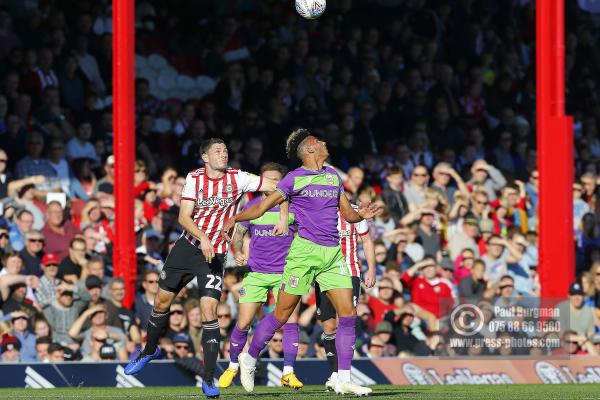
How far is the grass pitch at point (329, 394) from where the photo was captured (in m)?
11.6

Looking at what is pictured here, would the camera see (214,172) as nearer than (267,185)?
Yes

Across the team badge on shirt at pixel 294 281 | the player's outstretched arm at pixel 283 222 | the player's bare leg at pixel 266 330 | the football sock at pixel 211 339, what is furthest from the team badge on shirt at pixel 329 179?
the football sock at pixel 211 339

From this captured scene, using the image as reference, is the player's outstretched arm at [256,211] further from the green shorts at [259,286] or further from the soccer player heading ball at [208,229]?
the green shorts at [259,286]

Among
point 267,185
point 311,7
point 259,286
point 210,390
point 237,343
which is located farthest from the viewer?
point 311,7

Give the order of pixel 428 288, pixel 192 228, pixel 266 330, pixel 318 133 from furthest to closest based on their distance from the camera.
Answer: pixel 318 133 < pixel 428 288 < pixel 266 330 < pixel 192 228

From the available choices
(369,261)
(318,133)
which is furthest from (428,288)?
(369,261)

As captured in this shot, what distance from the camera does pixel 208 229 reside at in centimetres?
1126

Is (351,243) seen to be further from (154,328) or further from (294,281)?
(154,328)

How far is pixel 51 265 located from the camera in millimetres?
14453

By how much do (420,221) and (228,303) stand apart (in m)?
2.82

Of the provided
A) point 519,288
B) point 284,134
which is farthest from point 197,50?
point 519,288

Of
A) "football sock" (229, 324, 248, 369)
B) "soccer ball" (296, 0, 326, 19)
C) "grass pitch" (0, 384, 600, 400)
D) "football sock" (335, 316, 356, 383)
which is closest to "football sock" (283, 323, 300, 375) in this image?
"grass pitch" (0, 384, 600, 400)

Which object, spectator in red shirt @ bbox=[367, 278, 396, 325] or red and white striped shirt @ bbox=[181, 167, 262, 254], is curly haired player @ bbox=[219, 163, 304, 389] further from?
spectator in red shirt @ bbox=[367, 278, 396, 325]

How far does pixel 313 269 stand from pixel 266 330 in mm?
696
